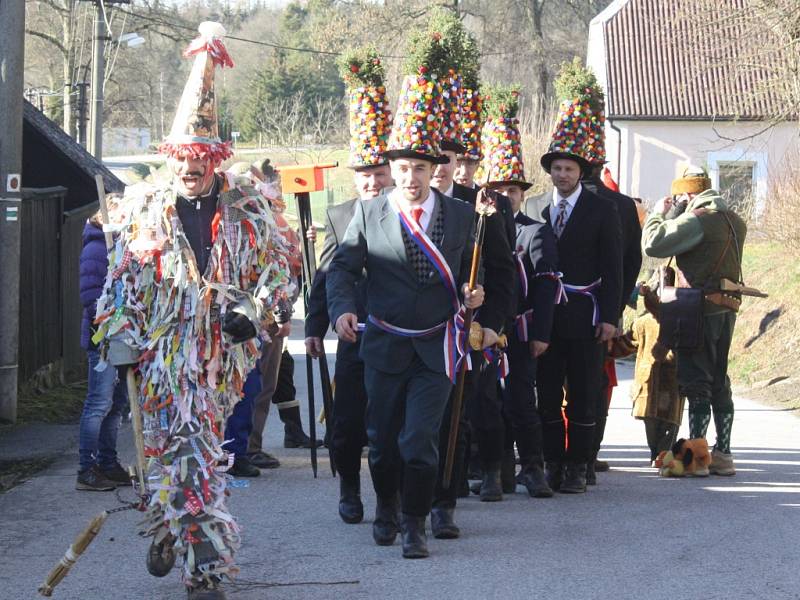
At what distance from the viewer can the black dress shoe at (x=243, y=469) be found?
890 centimetres

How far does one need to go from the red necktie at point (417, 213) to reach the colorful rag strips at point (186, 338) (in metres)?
1.01

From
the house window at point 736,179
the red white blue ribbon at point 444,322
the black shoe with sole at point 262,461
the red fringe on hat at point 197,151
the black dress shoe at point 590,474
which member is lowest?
the black shoe with sole at point 262,461

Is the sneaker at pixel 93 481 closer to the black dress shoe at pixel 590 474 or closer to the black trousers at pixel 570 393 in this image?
the black trousers at pixel 570 393

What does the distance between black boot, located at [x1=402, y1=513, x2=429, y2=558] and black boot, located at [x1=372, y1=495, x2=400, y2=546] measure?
26 centimetres

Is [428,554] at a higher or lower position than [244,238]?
lower

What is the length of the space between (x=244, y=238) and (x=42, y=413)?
6.16m

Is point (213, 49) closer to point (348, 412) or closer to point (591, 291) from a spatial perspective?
point (348, 412)

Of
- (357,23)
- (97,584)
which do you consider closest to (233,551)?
(97,584)

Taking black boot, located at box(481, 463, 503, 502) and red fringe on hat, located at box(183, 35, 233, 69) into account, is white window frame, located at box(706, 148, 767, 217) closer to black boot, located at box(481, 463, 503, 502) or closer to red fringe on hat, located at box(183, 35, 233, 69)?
black boot, located at box(481, 463, 503, 502)

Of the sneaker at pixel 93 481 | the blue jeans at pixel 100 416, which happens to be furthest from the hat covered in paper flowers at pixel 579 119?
the sneaker at pixel 93 481

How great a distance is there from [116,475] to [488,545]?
8.92ft

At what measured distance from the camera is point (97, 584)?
6125 millimetres

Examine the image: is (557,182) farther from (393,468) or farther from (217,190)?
(217,190)

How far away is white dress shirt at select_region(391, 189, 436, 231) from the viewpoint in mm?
6797
